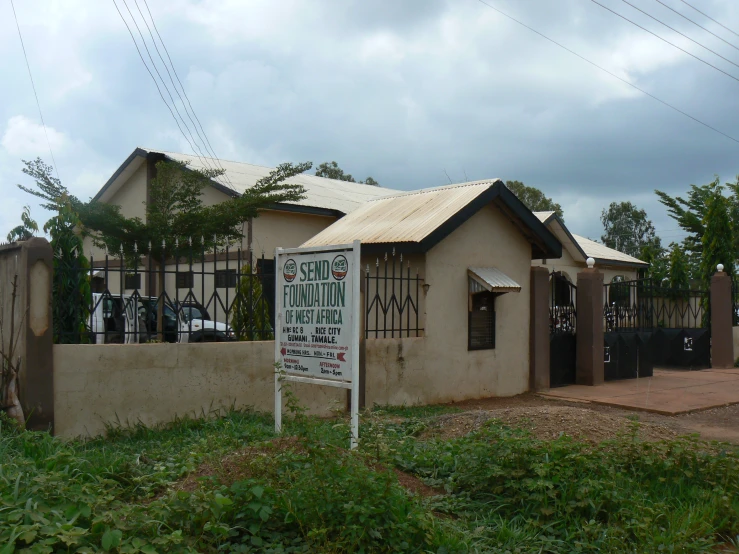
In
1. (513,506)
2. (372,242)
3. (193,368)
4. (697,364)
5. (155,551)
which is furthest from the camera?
(697,364)

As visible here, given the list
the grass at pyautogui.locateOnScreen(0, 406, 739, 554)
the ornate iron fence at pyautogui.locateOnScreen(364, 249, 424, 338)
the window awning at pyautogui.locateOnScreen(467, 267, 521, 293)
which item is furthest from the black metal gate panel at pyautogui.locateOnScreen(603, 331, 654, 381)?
the grass at pyautogui.locateOnScreen(0, 406, 739, 554)

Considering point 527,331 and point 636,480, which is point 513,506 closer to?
point 636,480

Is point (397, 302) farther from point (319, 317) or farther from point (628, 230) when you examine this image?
point (628, 230)

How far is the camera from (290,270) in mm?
7102

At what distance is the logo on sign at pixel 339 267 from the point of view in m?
6.48

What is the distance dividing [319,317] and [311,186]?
17.2 m

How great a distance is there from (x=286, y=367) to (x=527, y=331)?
650 cm

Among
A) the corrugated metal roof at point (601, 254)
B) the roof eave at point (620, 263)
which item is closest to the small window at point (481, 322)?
the corrugated metal roof at point (601, 254)

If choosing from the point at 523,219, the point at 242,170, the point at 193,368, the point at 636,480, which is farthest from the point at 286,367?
the point at 242,170

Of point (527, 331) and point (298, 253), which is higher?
point (298, 253)

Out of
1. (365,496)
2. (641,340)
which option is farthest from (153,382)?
(641,340)

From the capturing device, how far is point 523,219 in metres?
12.2

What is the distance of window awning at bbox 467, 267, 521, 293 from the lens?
1114cm

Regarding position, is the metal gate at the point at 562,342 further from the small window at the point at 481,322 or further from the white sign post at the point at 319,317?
the white sign post at the point at 319,317
